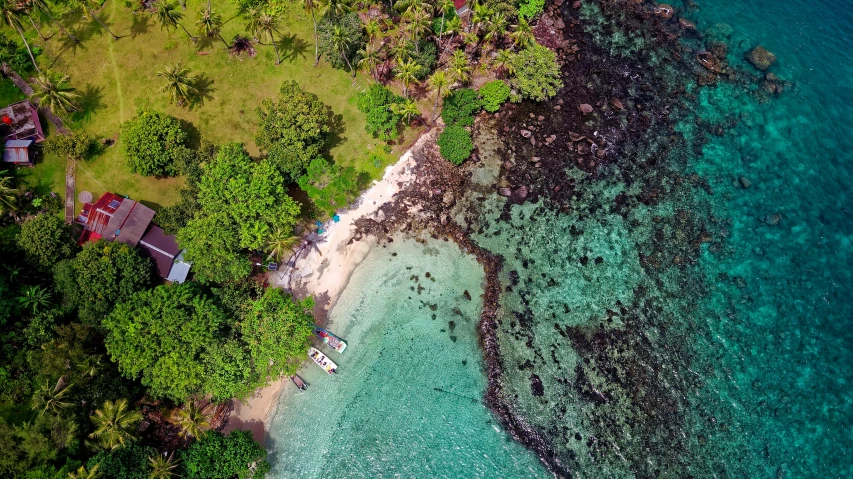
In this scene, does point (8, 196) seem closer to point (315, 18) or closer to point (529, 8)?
point (315, 18)

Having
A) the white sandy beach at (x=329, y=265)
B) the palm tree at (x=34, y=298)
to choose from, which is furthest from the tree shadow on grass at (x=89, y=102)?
the white sandy beach at (x=329, y=265)

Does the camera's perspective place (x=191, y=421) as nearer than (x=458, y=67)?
Yes

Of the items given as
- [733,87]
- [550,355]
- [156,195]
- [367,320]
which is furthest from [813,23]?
[156,195]

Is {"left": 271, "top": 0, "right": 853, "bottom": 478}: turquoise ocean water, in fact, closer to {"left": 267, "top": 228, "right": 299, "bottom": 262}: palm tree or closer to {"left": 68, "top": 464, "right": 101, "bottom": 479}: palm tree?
{"left": 267, "top": 228, "right": 299, "bottom": 262}: palm tree

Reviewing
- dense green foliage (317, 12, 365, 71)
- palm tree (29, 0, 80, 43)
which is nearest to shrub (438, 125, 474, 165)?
dense green foliage (317, 12, 365, 71)

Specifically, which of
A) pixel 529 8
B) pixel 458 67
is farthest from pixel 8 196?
pixel 529 8

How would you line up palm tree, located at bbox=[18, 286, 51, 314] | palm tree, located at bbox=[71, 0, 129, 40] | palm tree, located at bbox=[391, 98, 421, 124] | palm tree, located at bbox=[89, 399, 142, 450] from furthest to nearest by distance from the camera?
palm tree, located at bbox=[71, 0, 129, 40] → palm tree, located at bbox=[391, 98, 421, 124] → palm tree, located at bbox=[18, 286, 51, 314] → palm tree, located at bbox=[89, 399, 142, 450]

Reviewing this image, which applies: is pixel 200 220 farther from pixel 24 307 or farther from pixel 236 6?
pixel 236 6
